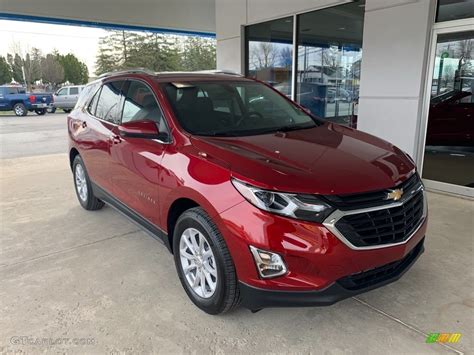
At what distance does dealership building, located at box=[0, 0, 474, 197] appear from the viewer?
5.06 meters

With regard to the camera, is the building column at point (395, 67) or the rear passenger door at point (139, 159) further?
the building column at point (395, 67)

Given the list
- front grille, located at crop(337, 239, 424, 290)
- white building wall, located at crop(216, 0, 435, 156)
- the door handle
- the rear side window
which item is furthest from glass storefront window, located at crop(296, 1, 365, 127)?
front grille, located at crop(337, 239, 424, 290)

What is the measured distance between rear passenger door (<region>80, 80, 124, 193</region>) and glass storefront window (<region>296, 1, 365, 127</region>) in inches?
176

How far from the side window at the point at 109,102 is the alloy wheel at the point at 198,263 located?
5.36 feet

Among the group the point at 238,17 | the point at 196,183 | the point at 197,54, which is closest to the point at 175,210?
the point at 196,183

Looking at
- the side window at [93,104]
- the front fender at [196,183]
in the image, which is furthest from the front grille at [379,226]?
the side window at [93,104]

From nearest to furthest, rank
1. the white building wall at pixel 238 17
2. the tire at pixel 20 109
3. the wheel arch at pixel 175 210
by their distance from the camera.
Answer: the wheel arch at pixel 175 210 < the white building wall at pixel 238 17 < the tire at pixel 20 109

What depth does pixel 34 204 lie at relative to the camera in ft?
17.0

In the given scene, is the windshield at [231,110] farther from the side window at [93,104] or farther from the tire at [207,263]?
the side window at [93,104]

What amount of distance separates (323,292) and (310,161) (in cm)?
81

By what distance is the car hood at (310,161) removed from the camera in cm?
215

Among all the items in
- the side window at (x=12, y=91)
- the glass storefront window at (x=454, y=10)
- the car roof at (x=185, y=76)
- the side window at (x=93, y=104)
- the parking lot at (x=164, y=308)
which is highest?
the glass storefront window at (x=454, y=10)

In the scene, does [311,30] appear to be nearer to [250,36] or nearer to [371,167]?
[250,36]

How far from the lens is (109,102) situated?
397 centimetres
